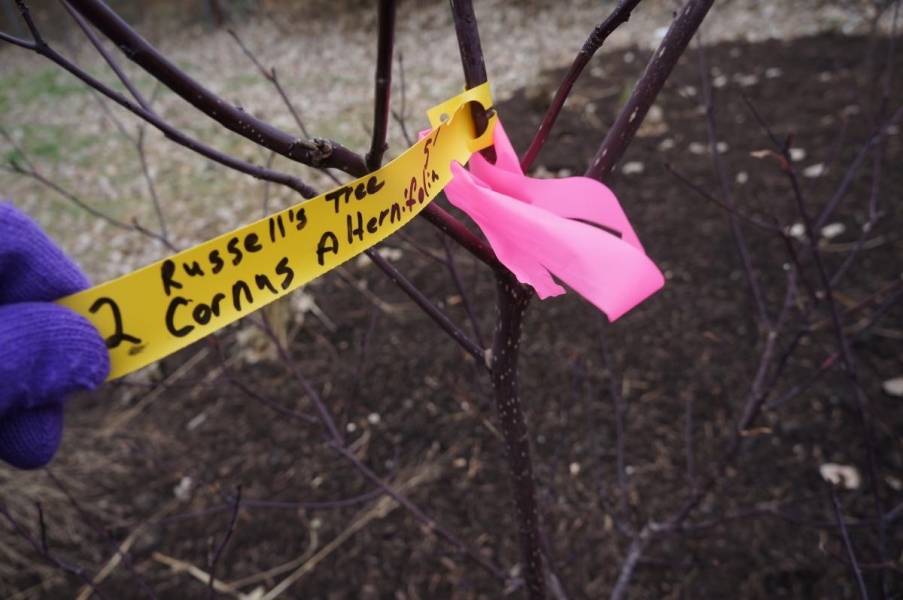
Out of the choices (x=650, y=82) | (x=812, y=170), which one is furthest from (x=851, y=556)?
(x=812, y=170)

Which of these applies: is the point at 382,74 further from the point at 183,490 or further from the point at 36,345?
the point at 183,490

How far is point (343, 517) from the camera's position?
1831 mm

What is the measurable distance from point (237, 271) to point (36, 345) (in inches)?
6.8

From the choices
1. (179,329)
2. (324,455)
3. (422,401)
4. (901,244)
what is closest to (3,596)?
(324,455)

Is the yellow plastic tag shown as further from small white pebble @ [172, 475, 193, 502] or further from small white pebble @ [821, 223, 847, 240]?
small white pebble @ [821, 223, 847, 240]

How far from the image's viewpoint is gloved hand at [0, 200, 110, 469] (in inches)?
18.5

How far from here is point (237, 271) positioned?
47 centimetres

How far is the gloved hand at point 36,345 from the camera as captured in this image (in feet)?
1.54

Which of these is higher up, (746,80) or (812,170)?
(746,80)

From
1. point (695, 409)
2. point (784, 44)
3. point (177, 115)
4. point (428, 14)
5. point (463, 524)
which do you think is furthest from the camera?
point (428, 14)

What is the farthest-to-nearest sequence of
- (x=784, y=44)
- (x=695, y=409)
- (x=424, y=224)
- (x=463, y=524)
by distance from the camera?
(x=784, y=44), (x=424, y=224), (x=695, y=409), (x=463, y=524)

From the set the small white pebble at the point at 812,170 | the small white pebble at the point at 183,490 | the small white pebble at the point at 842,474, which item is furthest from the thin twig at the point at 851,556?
the small white pebble at the point at 812,170

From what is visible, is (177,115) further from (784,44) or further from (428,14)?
(784,44)

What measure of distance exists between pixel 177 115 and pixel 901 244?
18.2 ft
